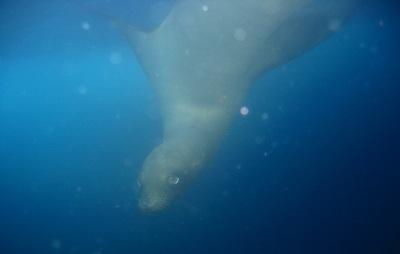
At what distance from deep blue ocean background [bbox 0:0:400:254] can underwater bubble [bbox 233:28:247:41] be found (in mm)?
1620

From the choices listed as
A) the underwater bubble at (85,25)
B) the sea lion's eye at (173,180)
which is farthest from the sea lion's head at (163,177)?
the underwater bubble at (85,25)

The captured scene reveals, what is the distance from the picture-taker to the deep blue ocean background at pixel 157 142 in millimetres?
12885

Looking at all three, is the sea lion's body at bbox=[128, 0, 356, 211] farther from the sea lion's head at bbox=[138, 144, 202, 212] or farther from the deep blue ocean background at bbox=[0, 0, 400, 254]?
the deep blue ocean background at bbox=[0, 0, 400, 254]

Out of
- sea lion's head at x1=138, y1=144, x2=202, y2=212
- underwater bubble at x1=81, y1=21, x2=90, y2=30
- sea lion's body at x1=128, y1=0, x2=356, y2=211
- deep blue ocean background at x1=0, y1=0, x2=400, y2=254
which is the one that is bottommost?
deep blue ocean background at x1=0, y1=0, x2=400, y2=254

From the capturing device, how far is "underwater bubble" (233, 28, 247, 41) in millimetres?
7125

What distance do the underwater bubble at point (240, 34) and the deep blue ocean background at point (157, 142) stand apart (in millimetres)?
1620

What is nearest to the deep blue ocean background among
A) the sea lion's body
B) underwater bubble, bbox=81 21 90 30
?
underwater bubble, bbox=81 21 90 30

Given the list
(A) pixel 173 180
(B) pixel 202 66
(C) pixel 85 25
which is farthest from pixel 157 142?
(C) pixel 85 25

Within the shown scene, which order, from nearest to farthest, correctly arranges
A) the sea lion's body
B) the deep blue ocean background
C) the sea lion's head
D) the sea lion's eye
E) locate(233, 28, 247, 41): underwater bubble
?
1. the sea lion's head
2. the sea lion's eye
3. the sea lion's body
4. locate(233, 28, 247, 41): underwater bubble
5. the deep blue ocean background

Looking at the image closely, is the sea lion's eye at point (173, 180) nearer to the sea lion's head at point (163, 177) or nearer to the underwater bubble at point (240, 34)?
the sea lion's head at point (163, 177)

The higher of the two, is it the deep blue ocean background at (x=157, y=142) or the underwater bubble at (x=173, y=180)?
the underwater bubble at (x=173, y=180)

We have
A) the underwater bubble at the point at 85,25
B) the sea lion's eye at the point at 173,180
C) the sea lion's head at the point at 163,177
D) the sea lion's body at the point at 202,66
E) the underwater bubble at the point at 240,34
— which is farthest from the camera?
the underwater bubble at the point at 85,25

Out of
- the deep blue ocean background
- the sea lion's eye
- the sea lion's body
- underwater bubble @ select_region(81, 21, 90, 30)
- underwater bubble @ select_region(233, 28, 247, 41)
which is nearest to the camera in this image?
the sea lion's eye

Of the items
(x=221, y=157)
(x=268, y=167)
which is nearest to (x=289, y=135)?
(x=268, y=167)
